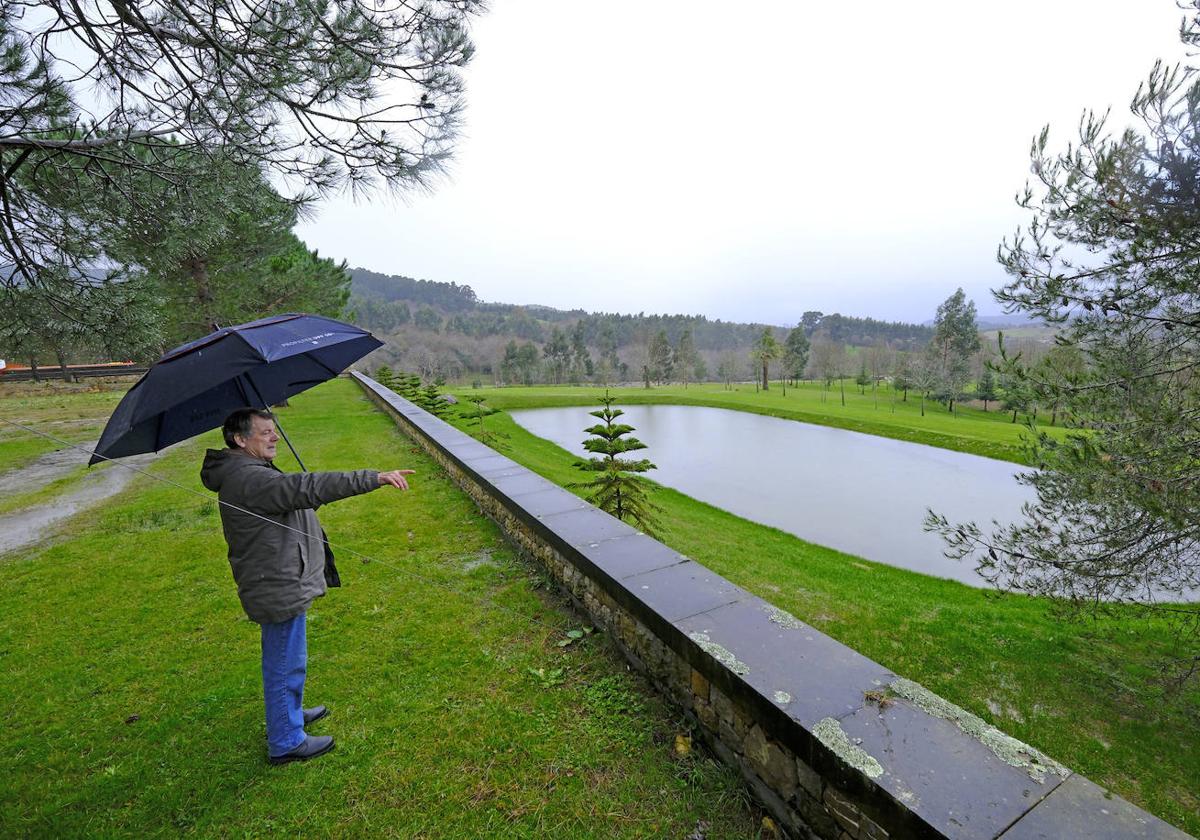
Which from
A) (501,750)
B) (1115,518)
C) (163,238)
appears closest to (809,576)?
(1115,518)

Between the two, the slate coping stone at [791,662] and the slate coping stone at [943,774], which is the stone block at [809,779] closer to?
the slate coping stone at [943,774]

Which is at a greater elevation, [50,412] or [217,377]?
[217,377]

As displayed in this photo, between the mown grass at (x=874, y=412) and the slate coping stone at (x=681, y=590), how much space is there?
19.7 meters

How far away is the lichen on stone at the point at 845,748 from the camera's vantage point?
5.08ft

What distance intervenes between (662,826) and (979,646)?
4993 mm

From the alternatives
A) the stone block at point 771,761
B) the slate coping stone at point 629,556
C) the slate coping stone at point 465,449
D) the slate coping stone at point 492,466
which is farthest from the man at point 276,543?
the slate coping stone at point 465,449

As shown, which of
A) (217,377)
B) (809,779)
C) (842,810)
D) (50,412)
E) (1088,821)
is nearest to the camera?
(1088,821)

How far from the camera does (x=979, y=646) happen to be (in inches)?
204

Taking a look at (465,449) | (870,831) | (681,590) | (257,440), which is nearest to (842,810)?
(870,831)

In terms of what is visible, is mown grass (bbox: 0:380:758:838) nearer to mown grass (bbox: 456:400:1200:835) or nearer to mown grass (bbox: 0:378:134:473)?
mown grass (bbox: 456:400:1200:835)

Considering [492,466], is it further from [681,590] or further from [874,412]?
[874,412]

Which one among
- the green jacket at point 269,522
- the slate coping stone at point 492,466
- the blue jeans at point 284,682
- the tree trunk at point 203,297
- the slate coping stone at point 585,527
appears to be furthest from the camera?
the tree trunk at point 203,297

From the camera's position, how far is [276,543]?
7.14 ft

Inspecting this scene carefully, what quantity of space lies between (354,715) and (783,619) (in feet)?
7.58
